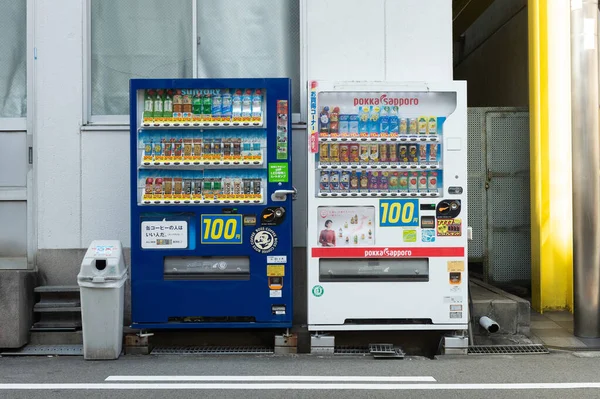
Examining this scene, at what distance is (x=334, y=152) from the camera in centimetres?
633

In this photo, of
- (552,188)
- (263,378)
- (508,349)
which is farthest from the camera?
(552,188)

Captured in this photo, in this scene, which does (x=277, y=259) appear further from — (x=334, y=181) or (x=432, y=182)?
(x=432, y=182)

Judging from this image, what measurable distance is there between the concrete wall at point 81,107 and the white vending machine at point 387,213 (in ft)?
2.96

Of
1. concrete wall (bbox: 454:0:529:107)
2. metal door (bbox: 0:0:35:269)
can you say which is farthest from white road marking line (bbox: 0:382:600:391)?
concrete wall (bbox: 454:0:529:107)

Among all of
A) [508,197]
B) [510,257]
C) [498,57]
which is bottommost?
[510,257]

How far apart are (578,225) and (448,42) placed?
96.7 inches

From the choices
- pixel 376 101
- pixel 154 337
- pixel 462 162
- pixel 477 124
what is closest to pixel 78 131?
pixel 154 337

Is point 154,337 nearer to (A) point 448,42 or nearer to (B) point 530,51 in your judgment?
(A) point 448,42

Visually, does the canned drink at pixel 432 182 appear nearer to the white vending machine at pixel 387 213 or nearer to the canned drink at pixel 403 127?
the white vending machine at pixel 387 213

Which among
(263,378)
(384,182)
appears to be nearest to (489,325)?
(384,182)

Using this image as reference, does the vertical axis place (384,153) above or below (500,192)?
above

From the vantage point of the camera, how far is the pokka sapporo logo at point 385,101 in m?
6.39

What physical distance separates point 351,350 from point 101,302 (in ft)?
8.33

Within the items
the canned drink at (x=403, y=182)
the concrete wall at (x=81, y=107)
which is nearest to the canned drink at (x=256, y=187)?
the concrete wall at (x=81, y=107)
